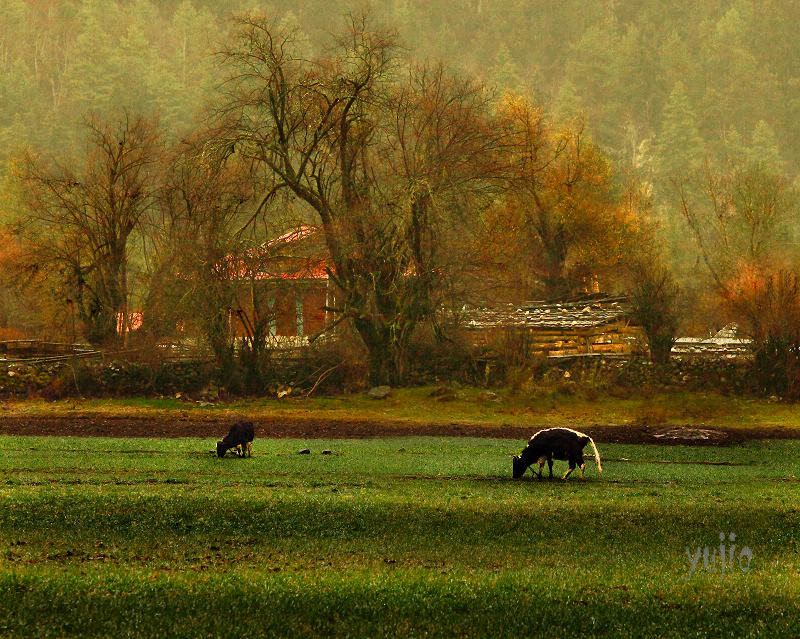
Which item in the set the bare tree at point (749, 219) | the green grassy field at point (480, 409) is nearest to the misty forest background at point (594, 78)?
the bare tree at point (749, 219)

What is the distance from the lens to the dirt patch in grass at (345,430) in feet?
102

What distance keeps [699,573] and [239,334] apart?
31026 mm

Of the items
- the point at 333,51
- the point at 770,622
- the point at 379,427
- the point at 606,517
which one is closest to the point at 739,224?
the point at 333,51

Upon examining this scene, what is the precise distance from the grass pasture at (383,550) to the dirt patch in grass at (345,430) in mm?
7207

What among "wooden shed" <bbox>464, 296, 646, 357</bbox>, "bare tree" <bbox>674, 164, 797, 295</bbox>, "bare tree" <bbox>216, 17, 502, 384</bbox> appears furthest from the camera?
"bare tree" <bbox>674, 164, 797, 295</bbox>

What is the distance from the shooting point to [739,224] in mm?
75000

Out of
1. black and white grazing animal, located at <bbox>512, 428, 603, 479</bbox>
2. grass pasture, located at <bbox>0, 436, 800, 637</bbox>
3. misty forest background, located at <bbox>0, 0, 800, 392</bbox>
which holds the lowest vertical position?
grass pasture, located at <bbox>0, 436, 800, 637</bbox>

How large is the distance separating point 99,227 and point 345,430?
61.4 feet

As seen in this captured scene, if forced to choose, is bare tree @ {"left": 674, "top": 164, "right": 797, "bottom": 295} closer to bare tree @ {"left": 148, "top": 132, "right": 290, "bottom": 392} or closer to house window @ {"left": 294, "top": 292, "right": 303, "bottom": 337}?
house window @ {"left": 294, "top": 292, "right": 303, "bottom": 337}

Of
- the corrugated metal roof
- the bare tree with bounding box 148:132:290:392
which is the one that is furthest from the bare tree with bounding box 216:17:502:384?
the corrugated metal roof

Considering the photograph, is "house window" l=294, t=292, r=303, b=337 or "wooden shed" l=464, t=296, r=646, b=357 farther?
"house window" l=294, t=292, r=303, b=337

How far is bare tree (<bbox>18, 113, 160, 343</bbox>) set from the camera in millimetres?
44625

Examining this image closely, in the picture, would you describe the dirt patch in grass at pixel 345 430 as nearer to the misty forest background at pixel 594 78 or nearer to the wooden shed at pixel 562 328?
the wooden shed at pixel 562 328

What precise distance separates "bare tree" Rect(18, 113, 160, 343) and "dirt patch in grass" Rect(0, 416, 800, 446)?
33.9 ft
